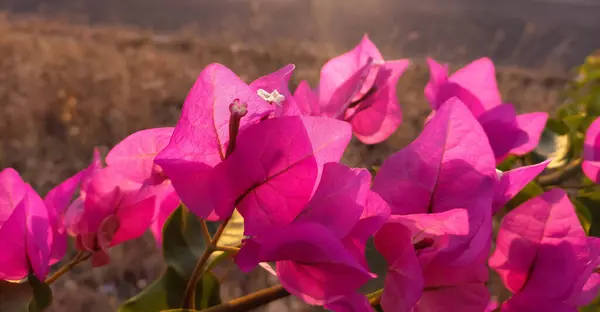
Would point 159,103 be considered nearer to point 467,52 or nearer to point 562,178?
point 562,178

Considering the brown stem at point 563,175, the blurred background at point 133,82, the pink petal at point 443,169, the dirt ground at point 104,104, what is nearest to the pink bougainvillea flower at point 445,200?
the pink petal at point 443,169

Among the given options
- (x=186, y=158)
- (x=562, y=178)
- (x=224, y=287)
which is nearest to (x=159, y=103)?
(x=224, y=287)

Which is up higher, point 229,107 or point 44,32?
point 229,107

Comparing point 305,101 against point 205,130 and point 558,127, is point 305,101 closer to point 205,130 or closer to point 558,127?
point 205,130

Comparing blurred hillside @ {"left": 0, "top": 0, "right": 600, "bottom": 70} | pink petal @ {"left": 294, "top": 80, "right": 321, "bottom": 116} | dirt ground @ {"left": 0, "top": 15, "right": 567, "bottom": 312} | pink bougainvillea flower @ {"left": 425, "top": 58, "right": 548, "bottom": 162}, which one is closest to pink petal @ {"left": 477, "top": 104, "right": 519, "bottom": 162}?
pink bougainvillea flower @ {"left": 425, "top": 58, "right": 548, "bottom": 162}

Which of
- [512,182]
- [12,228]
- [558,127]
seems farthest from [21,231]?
[558,127]

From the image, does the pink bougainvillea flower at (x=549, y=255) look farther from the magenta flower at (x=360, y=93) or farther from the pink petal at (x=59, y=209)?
the pink petal at (x=59, y=209)
